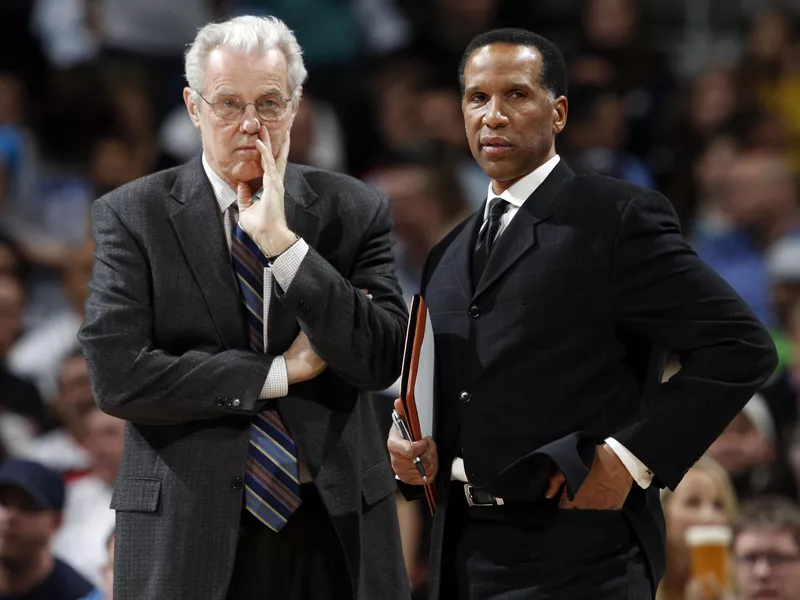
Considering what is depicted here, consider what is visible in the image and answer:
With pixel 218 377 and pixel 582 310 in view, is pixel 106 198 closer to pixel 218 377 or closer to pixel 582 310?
pixel 218 377

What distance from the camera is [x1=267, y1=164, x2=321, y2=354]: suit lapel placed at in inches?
137

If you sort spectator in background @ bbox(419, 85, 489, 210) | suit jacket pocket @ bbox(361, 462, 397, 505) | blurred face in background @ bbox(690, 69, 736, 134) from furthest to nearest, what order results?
1. blurred face in background @ bbox(690, 69, 736, 134)
2. spectator in background @ bbox(419, 85, 489, 210)
3. suit jacket pocket @ bbox(361, 462, 397, 505)

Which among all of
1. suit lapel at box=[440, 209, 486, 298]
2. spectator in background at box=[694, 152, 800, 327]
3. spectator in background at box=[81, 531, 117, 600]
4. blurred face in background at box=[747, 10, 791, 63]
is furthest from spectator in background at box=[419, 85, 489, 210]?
suit lapel at box=[440, 209, 486, 298]

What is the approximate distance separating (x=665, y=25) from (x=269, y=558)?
6.68 meters

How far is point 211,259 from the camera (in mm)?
3479

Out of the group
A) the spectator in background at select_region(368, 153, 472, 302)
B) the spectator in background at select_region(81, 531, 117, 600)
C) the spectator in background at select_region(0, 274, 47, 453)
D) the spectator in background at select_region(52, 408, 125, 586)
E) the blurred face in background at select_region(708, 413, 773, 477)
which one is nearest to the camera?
the spectator in background at select_region(81, 531, 117, 600)

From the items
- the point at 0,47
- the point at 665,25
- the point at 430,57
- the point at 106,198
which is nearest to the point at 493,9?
the point at 430,57

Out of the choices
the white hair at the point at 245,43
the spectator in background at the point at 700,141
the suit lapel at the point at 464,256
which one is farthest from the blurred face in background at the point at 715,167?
the white hair at the point at 245,43

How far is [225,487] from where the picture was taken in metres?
3.38

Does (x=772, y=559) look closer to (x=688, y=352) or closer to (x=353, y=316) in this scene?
(x=688, y=352)

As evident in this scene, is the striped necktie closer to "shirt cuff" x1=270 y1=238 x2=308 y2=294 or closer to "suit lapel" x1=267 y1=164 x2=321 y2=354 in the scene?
"suit lapel" x1=267 y1=164 x2=321 y2=354

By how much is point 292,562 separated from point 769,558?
7.76ft

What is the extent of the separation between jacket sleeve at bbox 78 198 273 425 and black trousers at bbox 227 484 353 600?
29 cm

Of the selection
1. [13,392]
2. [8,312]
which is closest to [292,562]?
[13,392]
